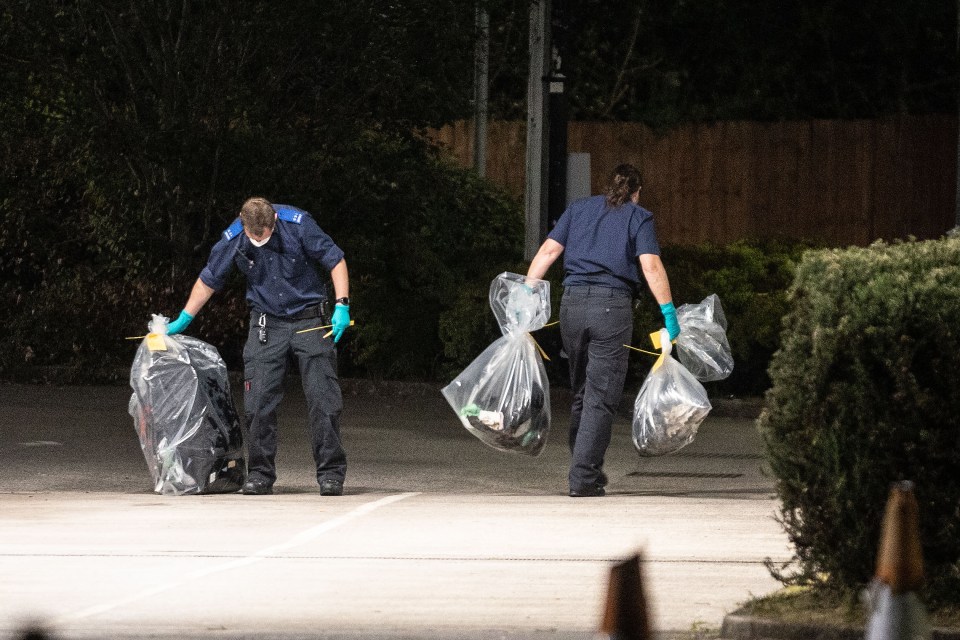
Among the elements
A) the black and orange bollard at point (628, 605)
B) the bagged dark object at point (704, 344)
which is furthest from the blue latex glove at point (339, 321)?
the black and orange bollard at point (628, 605)

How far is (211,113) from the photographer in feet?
56.0

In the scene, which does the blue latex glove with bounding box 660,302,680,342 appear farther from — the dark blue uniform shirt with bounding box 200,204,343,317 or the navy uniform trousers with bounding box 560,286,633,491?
the dark blue uniform shirt with bounding box 200,204,343,317

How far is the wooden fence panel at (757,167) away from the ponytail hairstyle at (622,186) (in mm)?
14753

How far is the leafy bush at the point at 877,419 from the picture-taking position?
6059mm

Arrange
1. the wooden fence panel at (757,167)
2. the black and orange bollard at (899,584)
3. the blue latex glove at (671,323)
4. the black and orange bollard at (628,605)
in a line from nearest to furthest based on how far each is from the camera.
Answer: the black and orange bollard at (628,605) → the black and orange bollard at (899,584) → the blue latex glove at (671,323) → the wooden fence panel at (757,167)

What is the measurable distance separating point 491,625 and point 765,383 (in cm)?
988

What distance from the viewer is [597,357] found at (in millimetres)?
10070

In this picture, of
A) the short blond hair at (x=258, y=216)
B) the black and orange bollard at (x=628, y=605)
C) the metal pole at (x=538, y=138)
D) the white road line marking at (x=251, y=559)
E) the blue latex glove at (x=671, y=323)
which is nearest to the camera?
the black and orange bollard at (x=628, y=605)

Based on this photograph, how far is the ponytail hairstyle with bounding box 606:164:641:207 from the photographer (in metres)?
10.1

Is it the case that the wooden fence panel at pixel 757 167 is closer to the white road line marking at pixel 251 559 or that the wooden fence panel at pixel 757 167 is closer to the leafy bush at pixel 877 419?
the white road line marking at pixel 251 559

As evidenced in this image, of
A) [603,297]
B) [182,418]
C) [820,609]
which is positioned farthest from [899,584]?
[182,418]

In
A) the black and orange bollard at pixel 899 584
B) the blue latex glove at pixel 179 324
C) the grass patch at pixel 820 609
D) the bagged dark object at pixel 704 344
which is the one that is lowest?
the grass patch at pixel 820 609

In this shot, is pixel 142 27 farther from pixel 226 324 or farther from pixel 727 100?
pixel 727 100

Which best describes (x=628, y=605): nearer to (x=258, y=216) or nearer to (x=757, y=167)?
(x=258, y=216)
